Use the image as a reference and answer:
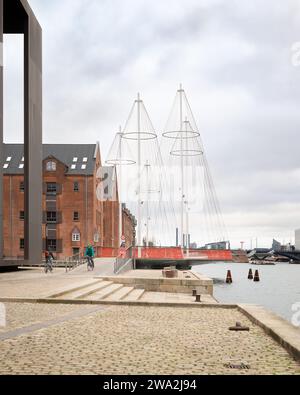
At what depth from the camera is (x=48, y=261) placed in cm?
3981

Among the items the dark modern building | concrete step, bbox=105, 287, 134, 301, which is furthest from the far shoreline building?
concrete step, bbox=105, 287, 134, 301

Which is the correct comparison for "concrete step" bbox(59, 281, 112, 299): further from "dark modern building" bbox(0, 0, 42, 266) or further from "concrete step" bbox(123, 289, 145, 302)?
"dark modern building" bbox(0, 0, 42, 266)

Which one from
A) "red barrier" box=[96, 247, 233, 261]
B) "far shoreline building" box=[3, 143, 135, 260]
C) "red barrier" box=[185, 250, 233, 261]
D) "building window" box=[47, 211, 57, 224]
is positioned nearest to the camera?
"red barrier" box=[96, 247, 233, 261]

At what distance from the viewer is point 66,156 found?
8756 centimetres

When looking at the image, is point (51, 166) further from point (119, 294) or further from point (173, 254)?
point (119, 294)

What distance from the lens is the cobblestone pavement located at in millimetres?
8664

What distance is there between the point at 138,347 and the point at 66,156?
257 ft

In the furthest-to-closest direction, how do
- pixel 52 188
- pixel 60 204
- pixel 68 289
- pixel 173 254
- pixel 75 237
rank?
1. pixel 52 188
2. pixel 60 204
3. pixel 75 237
4. pixel 173 254
5. pixel 68 289

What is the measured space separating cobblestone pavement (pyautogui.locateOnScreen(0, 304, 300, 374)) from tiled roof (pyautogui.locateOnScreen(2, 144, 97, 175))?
230 ft

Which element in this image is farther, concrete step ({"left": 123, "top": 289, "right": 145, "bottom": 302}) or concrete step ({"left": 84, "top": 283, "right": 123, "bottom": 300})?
concrete step ({"left": 123, "top": 289, "right": 145, "bottom": 302})

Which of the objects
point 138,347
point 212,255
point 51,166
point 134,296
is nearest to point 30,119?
point 134,296

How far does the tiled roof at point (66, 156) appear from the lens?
84625 mm
